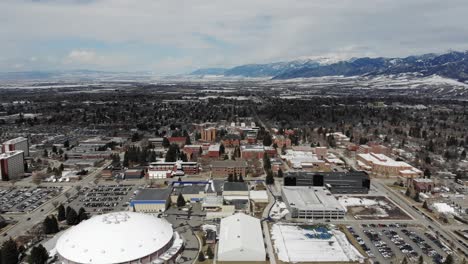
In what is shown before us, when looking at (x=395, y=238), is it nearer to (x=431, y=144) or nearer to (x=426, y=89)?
(x=431, y=144)

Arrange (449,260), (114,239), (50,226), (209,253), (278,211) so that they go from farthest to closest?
(278,211), (50,226), (209,253), (114,239), (449,260)

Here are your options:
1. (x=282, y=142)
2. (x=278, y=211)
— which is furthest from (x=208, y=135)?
(x=278, y=211)

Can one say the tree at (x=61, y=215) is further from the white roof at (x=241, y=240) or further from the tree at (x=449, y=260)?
the tree at (x=449, y=260)

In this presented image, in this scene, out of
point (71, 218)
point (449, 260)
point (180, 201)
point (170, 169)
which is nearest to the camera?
point (449, 260)

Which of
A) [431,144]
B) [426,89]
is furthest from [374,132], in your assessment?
[426,89]

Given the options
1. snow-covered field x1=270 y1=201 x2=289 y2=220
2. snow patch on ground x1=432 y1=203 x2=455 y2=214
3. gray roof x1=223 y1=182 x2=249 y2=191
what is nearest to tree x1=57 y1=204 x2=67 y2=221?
gray roof x1=223 y1=182 x2=249 y2=191

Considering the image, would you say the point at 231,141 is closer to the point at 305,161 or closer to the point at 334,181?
the point at 305,161
